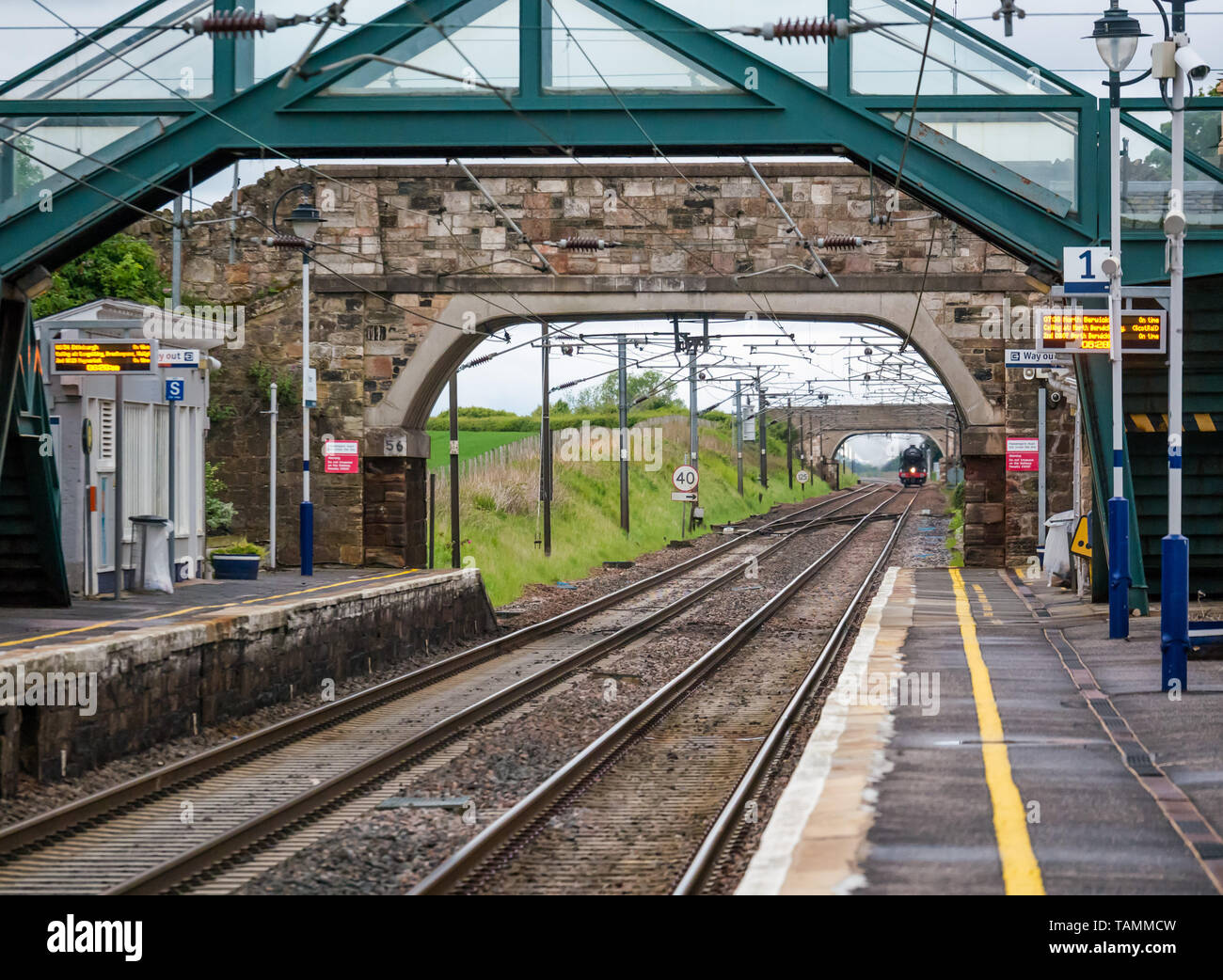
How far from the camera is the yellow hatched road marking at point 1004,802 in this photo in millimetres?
6371

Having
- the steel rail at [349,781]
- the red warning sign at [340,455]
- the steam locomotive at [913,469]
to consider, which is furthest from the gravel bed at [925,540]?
the steam locomotive at [913,469]

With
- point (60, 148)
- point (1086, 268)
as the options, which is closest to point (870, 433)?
point (1086, 268)

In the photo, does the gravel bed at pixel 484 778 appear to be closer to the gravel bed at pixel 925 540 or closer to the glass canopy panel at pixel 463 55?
the glass canopy panel at pixel 463 55

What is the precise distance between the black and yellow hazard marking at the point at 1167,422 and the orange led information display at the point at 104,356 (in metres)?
10.7

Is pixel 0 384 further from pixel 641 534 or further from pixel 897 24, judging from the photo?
pixel 641 534

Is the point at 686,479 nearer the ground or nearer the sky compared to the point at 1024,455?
→ nearer the ground

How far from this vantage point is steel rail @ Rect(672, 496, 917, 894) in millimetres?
7396

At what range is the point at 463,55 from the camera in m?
15.4

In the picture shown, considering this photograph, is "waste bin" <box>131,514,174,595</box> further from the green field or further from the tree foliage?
the green field

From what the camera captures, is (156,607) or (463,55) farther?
(156,607)

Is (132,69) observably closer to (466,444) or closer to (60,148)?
(60,148)

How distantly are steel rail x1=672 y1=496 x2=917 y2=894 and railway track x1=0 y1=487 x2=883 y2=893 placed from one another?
7.70ft

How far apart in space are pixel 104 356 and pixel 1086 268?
1006 cm

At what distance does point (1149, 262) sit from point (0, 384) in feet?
36.9
